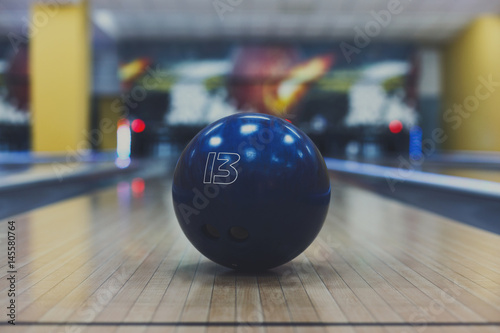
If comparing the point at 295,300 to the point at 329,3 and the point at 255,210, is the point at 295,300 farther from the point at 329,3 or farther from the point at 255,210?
the point at 329,3

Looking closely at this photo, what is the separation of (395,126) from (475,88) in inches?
123

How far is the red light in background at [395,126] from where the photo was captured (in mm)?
18641

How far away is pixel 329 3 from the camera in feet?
47.9

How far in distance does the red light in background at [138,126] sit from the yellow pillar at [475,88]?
984 cm

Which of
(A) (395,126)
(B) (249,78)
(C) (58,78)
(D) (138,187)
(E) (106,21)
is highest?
(E) (106,21)

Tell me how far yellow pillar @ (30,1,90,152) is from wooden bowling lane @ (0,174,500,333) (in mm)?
9750

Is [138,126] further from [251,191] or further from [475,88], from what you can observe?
[251,191]

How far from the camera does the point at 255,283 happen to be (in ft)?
8.55

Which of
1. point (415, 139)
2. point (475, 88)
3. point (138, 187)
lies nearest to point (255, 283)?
point (138, 187)

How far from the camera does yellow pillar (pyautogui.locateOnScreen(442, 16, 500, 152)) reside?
15391 mm

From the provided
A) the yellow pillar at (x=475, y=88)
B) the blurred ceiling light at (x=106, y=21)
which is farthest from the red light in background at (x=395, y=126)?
the blurred ceiling light at (x=106, y=21)

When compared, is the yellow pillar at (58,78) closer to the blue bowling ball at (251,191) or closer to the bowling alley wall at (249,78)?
the bowling alley wall at (249,78)

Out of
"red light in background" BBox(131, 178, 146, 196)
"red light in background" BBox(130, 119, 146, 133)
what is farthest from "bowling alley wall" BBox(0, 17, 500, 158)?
"red light in background" BBox(131, 178, 146, 196)

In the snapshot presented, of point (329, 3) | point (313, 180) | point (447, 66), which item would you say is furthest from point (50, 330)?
point (447, 66)
